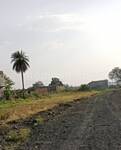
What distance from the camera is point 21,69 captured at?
97.7m

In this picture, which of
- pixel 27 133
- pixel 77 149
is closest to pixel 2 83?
pixel 27 133

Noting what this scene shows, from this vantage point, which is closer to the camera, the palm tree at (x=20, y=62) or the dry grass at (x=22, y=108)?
the dry grass at (x=22, y=108)

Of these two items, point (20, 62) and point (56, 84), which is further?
point (56, 84)

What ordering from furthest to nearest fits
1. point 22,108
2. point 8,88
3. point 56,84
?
1. point 56,84
2. point 8,88
3. point 22,108

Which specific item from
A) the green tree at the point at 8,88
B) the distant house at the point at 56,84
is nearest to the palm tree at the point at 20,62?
the green tree at the point at 8,88

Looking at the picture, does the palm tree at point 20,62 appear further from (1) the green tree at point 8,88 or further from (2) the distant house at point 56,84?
(2) the distant house at point 56,84

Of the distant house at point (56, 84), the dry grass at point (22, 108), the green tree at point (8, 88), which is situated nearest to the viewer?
the dry grass at point (22, 108)

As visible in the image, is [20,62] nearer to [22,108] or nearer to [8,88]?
[8,88]

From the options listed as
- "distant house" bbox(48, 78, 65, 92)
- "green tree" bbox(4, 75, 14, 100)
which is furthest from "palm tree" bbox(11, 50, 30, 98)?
"distant house" bbox(48, 78, 65, 92)

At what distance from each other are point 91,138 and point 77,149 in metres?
2.54

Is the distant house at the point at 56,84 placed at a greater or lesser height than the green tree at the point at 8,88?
greater

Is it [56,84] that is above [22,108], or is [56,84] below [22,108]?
above

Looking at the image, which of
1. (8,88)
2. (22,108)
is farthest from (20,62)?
(22,108)

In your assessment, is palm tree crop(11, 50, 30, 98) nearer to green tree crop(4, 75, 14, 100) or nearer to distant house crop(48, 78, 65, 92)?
green tree crop(4, 75, 14, 100)
